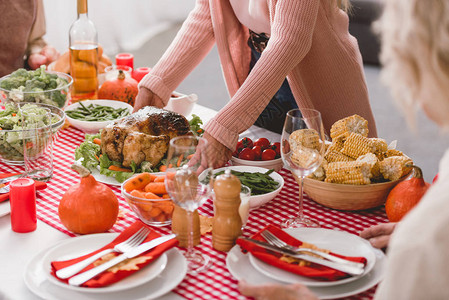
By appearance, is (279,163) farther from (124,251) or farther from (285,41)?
(124,251)

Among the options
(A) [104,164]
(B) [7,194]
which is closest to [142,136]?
(A) [104,164]

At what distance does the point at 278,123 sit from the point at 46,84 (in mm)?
907

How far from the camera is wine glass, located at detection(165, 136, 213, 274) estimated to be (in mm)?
1185

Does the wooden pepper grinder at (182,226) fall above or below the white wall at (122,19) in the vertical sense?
above

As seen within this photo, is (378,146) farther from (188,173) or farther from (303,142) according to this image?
(188,173)

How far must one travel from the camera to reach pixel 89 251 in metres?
1.30

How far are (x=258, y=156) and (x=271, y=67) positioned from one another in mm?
274

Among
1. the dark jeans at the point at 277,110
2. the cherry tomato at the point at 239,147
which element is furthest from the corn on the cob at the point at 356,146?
the dark jeans at the point at 277,110

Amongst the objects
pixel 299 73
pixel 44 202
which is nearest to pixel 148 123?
pixel 44 202

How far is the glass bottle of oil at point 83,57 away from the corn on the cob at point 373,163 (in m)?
1.24

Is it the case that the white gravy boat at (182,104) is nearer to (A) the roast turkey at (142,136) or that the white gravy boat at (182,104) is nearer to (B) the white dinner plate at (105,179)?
(A) the roast turkey at (142,136)

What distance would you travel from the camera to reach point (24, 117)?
183cm

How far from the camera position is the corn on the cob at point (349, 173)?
146 centimetres

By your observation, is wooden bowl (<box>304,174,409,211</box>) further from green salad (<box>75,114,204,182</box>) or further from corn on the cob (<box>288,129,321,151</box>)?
green salad (<box>75,114,204,182</box>)
